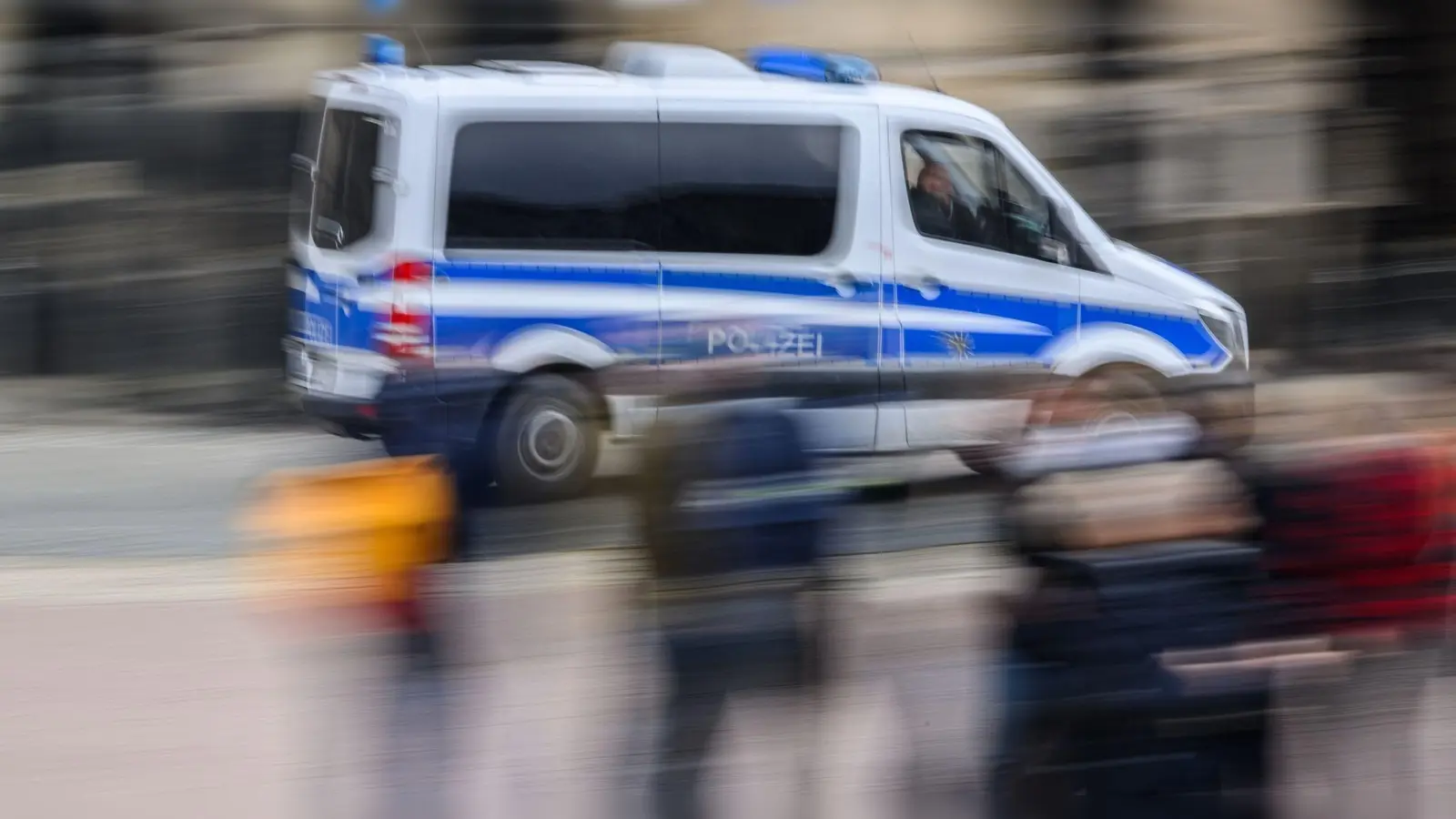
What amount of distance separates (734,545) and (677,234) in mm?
5165

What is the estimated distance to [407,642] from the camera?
14.0 ft

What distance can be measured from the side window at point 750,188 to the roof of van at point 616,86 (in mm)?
197

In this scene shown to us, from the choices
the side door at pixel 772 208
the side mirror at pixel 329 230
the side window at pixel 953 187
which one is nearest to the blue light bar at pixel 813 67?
the side door at pixel 772 208

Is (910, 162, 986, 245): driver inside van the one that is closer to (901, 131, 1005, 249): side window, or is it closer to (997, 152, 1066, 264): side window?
(901, 131, 1005, 249): side window

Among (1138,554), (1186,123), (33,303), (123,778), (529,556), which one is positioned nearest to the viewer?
(1138,554)

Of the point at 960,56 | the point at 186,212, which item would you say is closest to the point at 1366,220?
the point at 960,56

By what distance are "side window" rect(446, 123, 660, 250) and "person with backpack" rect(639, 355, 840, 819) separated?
16.5ft

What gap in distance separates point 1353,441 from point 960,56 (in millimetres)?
10661

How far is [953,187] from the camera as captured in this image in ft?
30.7

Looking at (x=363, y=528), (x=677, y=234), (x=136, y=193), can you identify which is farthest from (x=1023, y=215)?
(x=136, y=193)

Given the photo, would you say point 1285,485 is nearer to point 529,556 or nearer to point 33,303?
point 529,556

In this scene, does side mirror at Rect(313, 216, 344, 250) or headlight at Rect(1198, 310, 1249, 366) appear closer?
side mirror at Rect(313, 216, 344, 250)

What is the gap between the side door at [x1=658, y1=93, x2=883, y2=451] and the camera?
913cm

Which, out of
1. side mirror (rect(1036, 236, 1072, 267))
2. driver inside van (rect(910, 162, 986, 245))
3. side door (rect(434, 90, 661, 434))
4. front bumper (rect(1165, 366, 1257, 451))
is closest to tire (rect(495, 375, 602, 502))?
side door (rect(434, 90, 661, 434))
